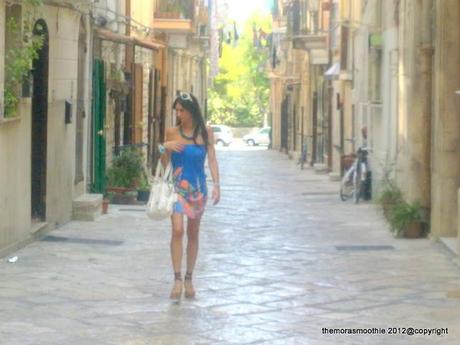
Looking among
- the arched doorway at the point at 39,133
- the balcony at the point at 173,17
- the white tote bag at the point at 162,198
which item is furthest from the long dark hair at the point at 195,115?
the balcony at the point at 173,17

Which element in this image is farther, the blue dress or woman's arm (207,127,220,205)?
woman's arm (207,127,220,205)

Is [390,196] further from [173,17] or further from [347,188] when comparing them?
[173,17]

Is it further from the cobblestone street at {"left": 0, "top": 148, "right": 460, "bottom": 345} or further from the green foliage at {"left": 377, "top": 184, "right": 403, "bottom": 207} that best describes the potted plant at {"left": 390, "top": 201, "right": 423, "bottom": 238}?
the green foliage at {"left": 377, "top": 184, "right": 403, "bottom": 207}

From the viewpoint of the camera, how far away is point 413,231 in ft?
53.4

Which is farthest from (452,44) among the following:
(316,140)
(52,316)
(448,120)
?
(316,140)

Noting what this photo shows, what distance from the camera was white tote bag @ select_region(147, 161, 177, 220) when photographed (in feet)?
34.8

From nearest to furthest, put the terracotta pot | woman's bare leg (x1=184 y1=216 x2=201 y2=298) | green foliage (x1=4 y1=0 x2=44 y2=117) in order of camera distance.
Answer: woman's bare leg (x1=184 y1=216 x2=201 y2=298) → green foliage (x1=4 y1=0 x2=44 y2=117) → the terracotta pot

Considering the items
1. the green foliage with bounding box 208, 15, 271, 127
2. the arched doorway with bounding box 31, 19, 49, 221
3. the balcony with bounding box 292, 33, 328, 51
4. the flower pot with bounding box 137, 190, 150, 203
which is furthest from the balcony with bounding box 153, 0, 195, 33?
the green foliage with bounding box 208, 15, 271, 127

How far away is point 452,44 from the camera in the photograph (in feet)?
50.1

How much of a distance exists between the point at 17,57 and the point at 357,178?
11526mm

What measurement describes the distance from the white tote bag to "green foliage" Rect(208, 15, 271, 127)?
84.5m

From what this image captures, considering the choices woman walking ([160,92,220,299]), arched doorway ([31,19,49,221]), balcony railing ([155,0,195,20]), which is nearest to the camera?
woman walking ([160,92,220,299])

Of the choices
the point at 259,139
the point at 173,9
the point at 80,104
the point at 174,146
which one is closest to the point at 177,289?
the point at 174,146

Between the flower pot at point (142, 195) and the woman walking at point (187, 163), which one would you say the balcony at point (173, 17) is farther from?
the woman walking at point (187, 163)
